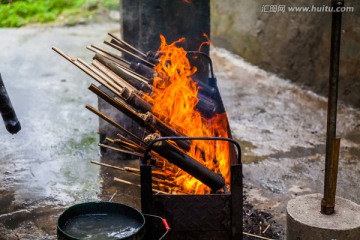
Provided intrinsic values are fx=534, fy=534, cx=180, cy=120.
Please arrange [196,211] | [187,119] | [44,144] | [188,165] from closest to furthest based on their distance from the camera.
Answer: [196,211]
[188,165]
[187,119]
[44,144]

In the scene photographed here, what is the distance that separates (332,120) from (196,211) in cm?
123

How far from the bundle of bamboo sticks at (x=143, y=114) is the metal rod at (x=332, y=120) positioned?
2.72ft

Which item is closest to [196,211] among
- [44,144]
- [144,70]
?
[144,70]

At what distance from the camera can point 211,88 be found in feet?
20.0

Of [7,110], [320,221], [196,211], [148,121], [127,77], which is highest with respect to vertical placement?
[127,77]

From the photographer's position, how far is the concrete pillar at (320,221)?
158 inches

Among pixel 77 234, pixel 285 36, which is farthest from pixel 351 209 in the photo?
pixel 285 36

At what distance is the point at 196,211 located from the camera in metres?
4.09

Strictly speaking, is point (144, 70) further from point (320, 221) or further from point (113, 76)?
point (320, 221)

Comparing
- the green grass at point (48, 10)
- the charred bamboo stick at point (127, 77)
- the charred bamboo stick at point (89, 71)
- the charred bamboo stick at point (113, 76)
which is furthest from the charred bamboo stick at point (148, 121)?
the green grass at point (48, 10)

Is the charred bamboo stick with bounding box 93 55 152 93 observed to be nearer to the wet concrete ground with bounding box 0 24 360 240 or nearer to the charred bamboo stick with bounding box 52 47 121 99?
the charred bamboo stick with bounding box 52 47 121 99

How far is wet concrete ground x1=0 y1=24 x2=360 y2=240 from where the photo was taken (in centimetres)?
587

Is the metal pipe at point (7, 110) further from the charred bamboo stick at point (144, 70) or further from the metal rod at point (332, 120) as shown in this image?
the metal rod at point (332, 120)

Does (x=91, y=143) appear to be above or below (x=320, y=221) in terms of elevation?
below
